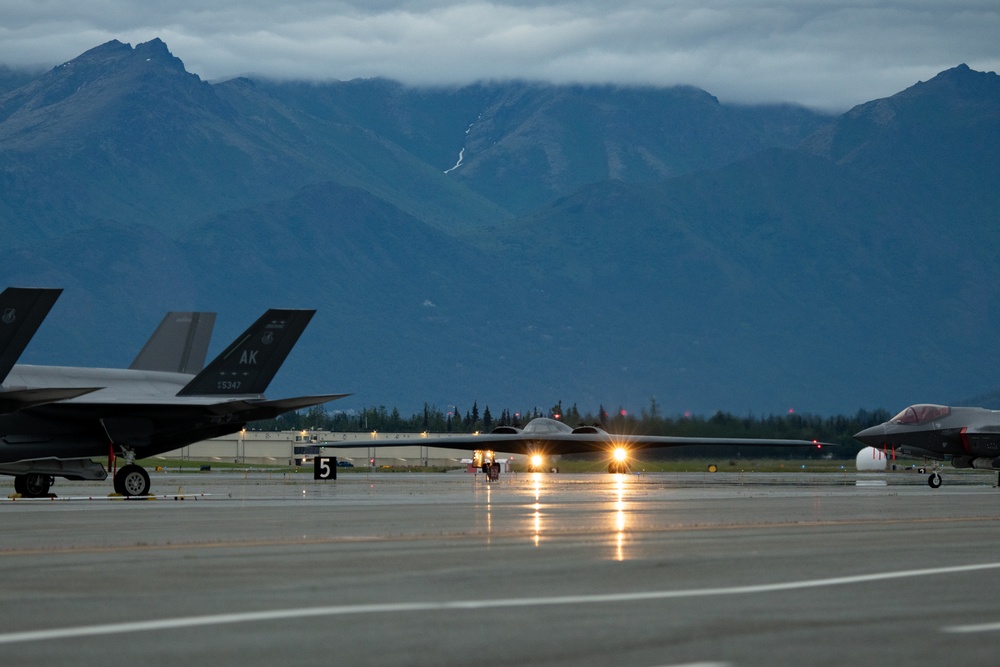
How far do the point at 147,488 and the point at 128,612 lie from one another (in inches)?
1039

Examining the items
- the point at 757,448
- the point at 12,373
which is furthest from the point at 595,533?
the point at 757,448

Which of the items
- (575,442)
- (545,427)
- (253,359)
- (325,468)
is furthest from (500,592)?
(545,427)

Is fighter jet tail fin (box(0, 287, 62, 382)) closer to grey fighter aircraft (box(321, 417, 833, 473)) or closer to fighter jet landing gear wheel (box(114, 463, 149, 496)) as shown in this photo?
fighter jet landing gear wheel (box(114, 463, 149, 496))

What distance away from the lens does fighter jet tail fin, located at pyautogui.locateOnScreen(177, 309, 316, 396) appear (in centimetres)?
3628

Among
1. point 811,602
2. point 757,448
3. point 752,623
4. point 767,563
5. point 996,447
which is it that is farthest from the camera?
point 757,448

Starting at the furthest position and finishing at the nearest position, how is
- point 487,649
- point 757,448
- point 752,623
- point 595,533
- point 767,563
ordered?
point 757,448
point 595,533
point 767,563
point 752,623
point 487,649

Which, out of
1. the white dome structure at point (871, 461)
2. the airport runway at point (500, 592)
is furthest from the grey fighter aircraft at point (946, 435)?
the airport runway at point (500, 592)

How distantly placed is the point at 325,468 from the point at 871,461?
3598 cm

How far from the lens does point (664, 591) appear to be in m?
10.9

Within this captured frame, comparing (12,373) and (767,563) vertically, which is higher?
(12,373)

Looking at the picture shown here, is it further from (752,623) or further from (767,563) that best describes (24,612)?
(767,563)

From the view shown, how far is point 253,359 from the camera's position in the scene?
3703 centimetres

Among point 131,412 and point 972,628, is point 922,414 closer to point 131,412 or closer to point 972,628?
point 131,412

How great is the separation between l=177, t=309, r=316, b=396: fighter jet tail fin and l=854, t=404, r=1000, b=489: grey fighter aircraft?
23.2 m
